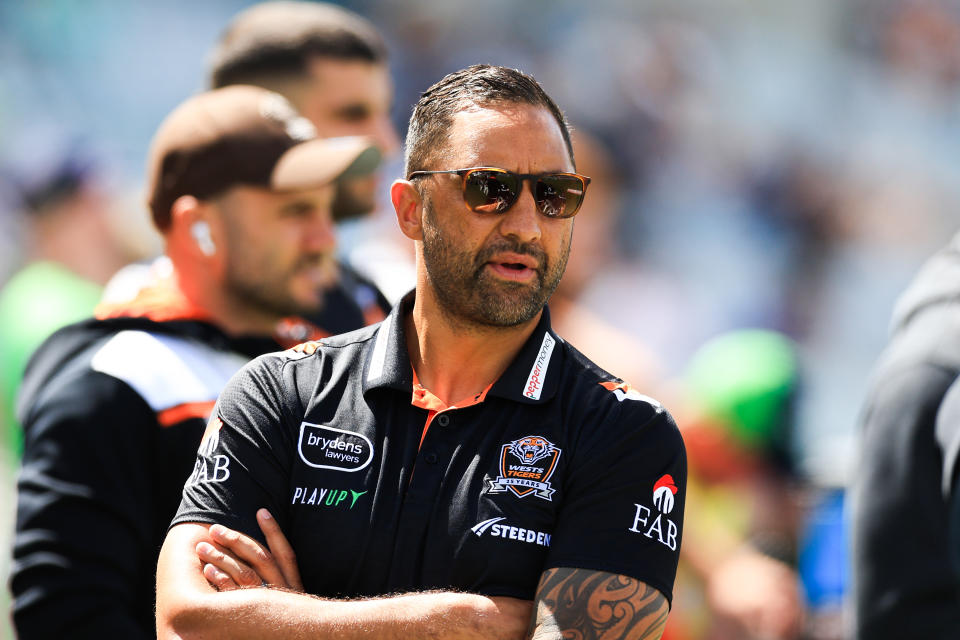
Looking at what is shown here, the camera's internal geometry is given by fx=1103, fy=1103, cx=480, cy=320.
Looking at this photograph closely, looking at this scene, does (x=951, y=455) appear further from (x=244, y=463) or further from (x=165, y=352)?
(x=165, y=352)

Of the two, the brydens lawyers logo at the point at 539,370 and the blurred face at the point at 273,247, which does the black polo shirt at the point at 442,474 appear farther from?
the blurred face at the point at 273,247

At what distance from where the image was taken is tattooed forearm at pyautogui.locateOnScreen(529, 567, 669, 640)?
7.40 feet

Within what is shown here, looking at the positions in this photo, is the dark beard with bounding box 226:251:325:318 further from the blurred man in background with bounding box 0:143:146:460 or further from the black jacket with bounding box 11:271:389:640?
the blurred man in background with bounding box 0:143:146:460

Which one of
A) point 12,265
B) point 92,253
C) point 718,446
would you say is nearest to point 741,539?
point 718,446

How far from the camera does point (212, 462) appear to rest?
2.55 meters

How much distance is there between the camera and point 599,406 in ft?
8.38

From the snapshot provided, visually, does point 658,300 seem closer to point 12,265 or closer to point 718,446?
point 718,446

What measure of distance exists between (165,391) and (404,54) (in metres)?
6.68

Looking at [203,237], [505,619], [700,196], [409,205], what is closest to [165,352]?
[203,237]

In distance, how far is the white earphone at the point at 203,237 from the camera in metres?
3.88

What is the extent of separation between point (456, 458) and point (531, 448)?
0.56 ft

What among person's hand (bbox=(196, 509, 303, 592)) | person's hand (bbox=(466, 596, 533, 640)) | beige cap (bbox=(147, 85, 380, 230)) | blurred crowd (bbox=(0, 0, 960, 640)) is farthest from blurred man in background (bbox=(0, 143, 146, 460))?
person's hand (bbox=(466, 596, 533, 640))

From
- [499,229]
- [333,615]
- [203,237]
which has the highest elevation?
[203,237]

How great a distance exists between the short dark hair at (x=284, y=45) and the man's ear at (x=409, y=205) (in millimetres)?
2413
